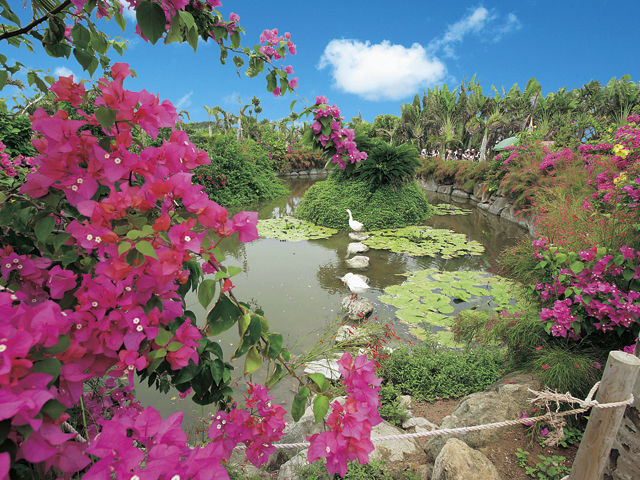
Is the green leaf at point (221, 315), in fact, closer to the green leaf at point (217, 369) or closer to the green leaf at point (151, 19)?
the green leaf at point (217, 369)

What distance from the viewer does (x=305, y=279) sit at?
16.3 ft

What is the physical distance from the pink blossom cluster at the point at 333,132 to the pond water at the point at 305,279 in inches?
74.3

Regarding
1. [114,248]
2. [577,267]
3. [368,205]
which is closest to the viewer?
[114,248]

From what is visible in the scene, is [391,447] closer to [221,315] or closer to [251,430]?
[251,430]

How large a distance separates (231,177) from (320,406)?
12.0 m

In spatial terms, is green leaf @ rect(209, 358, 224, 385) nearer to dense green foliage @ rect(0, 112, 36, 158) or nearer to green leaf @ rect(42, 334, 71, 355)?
green leaf @ rect(42, 334, 71, 355)

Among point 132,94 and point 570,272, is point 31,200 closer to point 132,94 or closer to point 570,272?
point 132,94

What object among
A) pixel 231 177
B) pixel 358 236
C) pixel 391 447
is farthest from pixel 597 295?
pixel 231 177

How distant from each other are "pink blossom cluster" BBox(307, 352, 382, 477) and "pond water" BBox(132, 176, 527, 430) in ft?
6.67

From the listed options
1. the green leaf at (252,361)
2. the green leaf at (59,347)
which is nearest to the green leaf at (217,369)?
the green leaf at (252,361)

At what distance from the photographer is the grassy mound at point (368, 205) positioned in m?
7.64

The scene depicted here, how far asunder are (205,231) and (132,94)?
0.30 metres

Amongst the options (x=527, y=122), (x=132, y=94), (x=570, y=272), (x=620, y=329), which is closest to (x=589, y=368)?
(x=620, y=329)

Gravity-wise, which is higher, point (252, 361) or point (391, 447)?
point (252, 361)
